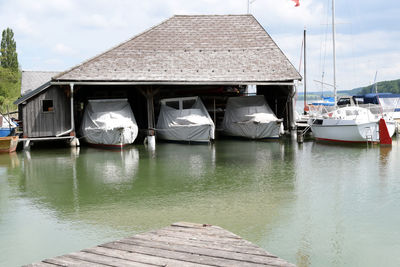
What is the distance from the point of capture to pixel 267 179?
12.3 meters

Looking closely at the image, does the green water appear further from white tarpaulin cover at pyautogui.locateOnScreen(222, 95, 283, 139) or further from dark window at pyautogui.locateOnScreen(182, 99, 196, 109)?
dark window at pyautogui.locateOnScreen(182, 99, 196, 109)

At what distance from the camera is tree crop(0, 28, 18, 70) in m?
65.3

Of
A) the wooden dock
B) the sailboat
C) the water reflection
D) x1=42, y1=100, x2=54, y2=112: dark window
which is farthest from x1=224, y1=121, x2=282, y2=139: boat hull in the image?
the wooden dock

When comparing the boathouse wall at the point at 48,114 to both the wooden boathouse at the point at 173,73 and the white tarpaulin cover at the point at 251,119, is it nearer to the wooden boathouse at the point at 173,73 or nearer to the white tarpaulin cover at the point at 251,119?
the wooden boathouse at the point at 173,73

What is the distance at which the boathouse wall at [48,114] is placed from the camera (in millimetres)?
20953

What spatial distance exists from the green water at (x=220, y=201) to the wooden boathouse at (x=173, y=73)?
4.76 meters

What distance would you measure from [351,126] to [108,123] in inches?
443

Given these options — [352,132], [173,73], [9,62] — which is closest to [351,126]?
[352,132]

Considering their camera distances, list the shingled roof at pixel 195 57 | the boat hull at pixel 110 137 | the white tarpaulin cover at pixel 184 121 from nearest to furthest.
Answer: the boat hull at pixel 110 137 → the white tarpaulin cover at pixel 184 121 → the shingled roof at pixel 195 57

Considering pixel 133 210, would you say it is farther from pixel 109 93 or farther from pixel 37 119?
pixel 109 93

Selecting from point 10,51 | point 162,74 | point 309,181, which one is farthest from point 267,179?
point 10,51

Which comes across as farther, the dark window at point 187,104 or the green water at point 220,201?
the dark window at point 187,104

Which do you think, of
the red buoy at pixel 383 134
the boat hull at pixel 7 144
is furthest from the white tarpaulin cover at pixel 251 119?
the boat hull at pixel 7 144

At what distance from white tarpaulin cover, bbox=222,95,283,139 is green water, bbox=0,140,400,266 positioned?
5.37m
